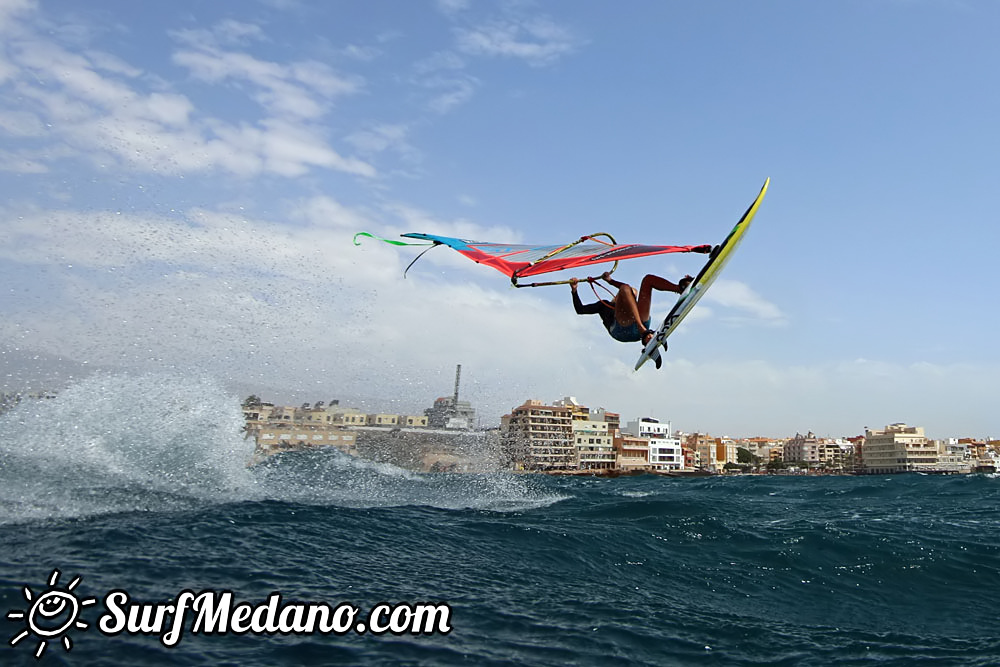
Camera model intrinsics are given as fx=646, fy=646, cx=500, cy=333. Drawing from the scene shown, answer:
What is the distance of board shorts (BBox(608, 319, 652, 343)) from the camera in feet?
29.0

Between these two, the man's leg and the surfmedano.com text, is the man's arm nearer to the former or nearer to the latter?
the man's leg

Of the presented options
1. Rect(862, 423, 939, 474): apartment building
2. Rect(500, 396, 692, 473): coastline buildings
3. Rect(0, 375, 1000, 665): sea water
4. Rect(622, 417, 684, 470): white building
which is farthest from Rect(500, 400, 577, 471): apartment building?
Rect(0, 375, 1000, 665): sea water

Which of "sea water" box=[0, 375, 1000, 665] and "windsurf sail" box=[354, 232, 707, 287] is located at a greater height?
"windsurf sail" box=[354, 232, 707, 287]

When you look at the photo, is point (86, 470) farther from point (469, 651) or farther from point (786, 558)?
point (786, 558)

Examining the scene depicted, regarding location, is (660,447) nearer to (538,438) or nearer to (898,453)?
(538,438)

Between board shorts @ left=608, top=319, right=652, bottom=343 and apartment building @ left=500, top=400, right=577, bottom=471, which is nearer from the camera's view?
board shorts @ left=608, top=319, right=652, bottom=343

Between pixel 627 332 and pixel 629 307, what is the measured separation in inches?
19.8

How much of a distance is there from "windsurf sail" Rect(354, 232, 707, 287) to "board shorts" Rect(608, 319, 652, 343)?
857mm

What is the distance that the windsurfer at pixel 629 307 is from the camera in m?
8.63

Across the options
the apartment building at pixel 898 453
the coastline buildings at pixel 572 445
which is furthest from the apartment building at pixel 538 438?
the apartment building at pixel 898 453

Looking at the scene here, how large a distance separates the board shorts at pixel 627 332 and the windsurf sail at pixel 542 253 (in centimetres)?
86

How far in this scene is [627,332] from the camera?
29.5 ft

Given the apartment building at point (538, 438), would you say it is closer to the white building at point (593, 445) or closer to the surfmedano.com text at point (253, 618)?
the white building at point (593, 445)

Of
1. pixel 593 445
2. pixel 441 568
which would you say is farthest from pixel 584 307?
pixel 593 445
